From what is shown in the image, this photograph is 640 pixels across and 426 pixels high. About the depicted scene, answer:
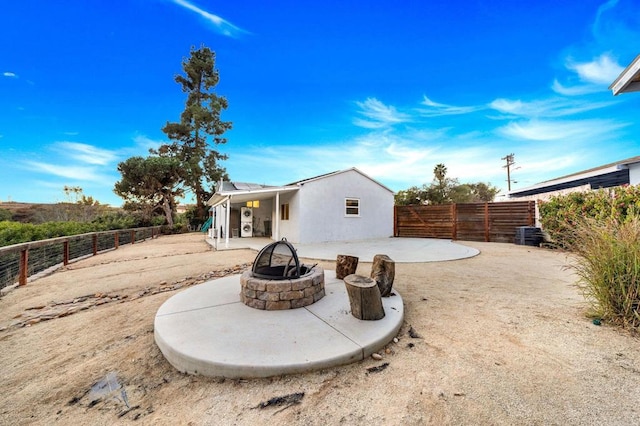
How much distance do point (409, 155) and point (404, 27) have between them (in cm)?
705

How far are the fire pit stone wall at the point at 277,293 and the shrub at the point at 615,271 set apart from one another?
3.48 m

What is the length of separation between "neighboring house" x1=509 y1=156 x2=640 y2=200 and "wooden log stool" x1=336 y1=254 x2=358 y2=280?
32.1ft

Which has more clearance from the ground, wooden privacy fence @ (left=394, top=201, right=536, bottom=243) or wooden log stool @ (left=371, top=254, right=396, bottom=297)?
wooden privacy fence @ (left=394, top=201, right=536, bottom=243)

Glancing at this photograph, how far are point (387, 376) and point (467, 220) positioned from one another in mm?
12004

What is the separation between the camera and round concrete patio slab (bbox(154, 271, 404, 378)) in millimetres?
1988

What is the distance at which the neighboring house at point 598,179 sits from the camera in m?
9.25

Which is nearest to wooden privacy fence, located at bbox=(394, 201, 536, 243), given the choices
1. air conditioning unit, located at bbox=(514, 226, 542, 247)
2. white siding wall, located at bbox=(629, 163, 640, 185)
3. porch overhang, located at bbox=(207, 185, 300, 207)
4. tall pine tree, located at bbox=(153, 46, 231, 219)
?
air conditioning unit, located at bbox=(514, 226, 542, 247)

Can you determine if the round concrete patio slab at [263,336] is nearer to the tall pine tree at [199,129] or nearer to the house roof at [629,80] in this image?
the house roof at [629,80]

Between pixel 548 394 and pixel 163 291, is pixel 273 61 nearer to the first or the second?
pixel 163 291

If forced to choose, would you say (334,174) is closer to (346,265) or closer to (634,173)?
(346,265)

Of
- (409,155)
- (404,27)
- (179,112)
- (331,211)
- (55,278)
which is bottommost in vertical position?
(55,278)

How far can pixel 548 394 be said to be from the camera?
5.56ft

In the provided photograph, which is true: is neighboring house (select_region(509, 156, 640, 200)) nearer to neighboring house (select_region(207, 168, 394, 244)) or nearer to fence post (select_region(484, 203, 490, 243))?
fence post (select_region(484, 203, 490, 243))

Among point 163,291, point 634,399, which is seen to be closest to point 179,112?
point 163,291
